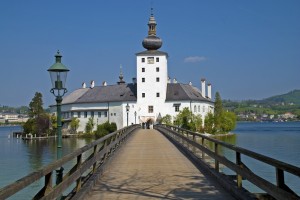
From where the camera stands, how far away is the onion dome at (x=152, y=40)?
81875 millimetres

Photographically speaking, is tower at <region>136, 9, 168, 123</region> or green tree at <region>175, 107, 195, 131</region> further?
tower at <region>136, 9, 168, 123</region>

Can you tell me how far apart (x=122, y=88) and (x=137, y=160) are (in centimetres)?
7421

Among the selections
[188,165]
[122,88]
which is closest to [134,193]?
[188,165]

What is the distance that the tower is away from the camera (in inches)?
3216

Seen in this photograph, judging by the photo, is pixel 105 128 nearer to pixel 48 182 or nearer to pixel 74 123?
pixel 74 123

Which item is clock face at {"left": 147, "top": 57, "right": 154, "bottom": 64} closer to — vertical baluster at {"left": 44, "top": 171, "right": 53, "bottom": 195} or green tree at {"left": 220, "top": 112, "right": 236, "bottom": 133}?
green tree at {"left": 220, "top": 112, "right": 236, "bottom": 133}

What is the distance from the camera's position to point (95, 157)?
11.3m

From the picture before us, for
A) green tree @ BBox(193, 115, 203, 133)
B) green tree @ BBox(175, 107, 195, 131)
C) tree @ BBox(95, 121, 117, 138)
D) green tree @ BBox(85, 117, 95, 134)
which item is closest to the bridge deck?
green tree @ BBox(175, 107, 195, 131)

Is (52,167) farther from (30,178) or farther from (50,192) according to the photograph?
(30,178)

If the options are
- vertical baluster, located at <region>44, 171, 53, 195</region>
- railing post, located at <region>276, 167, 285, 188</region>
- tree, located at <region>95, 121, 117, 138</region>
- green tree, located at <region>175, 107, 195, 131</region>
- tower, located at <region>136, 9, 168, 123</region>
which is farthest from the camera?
tree, located at <region>95, 121, 117, 138</region>

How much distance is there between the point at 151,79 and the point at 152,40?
7.51 m

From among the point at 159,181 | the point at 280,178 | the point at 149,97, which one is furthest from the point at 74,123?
the point at 280,178

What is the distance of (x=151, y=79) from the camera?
81.9 meters

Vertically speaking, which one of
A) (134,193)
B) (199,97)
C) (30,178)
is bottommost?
(134,193)
